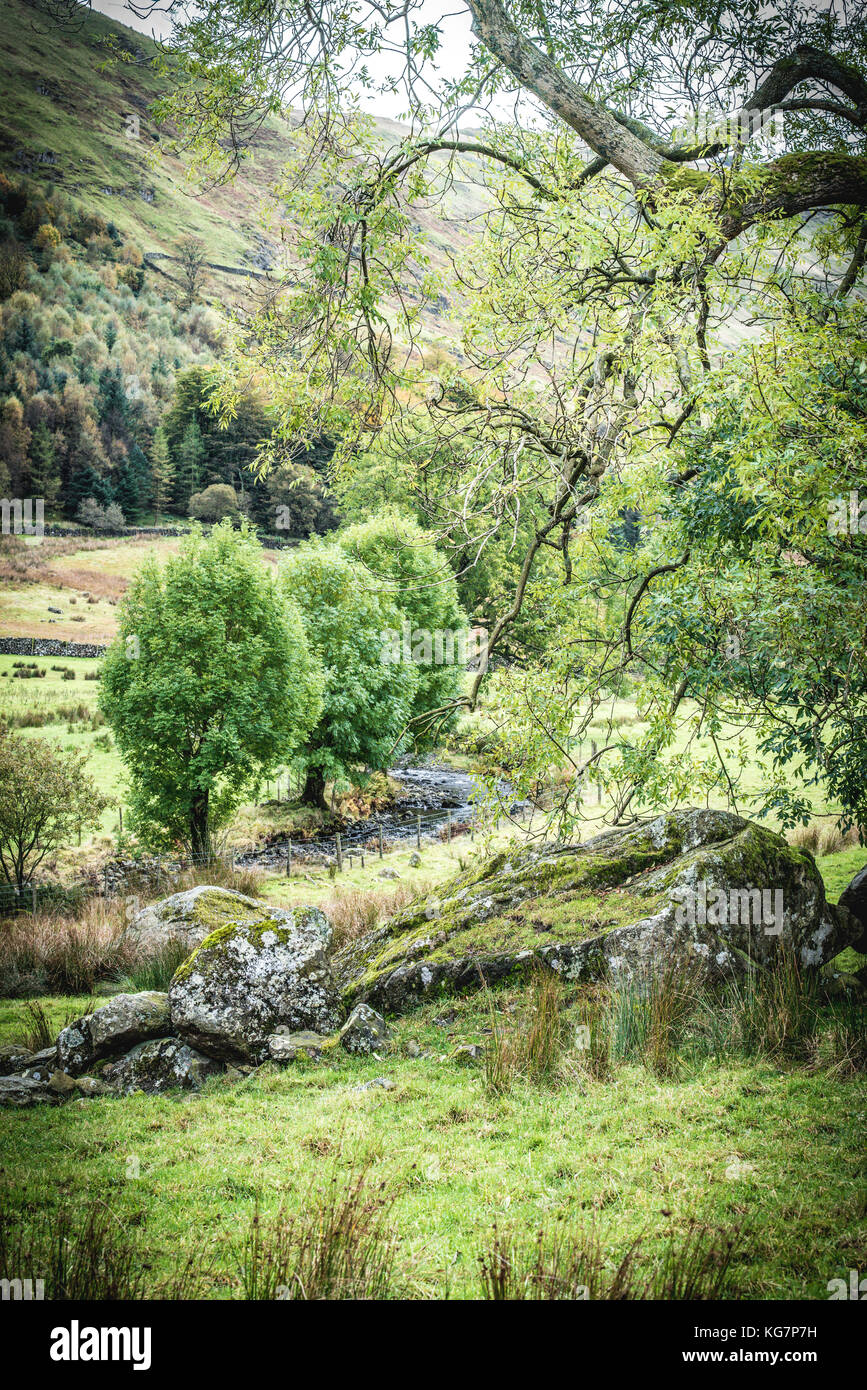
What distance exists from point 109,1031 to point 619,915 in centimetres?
A: 539

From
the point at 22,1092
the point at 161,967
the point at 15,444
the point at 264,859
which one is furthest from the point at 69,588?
the point at 22,1092

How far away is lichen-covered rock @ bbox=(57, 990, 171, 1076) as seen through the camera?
720 cm

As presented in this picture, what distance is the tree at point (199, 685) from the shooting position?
17.5 m

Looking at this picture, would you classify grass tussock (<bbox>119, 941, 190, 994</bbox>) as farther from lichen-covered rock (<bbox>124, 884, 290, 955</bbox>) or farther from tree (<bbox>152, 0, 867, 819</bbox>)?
tree (<bbox>152, 0, 867, 819</bbox>)

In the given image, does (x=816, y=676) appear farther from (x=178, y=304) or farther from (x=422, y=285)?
(x=178, y=304)

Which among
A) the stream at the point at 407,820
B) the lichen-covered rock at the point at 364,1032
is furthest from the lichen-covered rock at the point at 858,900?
the stream at the point at 407,820

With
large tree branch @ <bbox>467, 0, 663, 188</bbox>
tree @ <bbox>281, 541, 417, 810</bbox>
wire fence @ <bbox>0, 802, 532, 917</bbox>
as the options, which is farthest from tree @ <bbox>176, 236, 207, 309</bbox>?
large tree branch @ <bbox>467, 0, 663, 188</bbox>

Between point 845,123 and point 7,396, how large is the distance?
7822 cm

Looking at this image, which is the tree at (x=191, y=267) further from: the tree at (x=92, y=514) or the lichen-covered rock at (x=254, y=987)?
the lichen-covered rock at (x=254, y=987)

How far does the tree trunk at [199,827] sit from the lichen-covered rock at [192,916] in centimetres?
862

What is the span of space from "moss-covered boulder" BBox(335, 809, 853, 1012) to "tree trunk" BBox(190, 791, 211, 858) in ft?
34.3

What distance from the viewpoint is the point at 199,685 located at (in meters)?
17.6

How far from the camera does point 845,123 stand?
28.9ft
